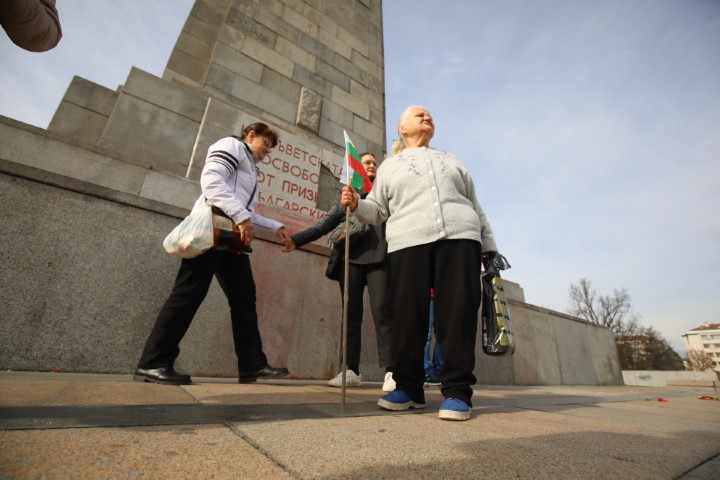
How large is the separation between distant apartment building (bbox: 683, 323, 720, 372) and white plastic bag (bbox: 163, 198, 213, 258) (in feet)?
378

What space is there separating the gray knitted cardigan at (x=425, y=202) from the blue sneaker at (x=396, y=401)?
0.81 meters

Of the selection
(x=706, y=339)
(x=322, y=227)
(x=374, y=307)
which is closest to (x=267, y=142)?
(x=322, y=227)

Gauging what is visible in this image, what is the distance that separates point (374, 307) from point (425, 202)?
3.67 ft

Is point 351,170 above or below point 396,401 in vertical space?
above

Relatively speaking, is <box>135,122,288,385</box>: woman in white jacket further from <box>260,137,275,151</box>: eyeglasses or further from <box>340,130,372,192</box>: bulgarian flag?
<box>340,130,372,192</box>: bulgarian flag

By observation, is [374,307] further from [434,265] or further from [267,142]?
[267,142]

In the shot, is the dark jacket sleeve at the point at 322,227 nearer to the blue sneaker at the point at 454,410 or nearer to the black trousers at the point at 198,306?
the black trousers at the point at 198,306

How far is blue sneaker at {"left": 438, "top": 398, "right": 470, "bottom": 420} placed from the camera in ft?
5.28

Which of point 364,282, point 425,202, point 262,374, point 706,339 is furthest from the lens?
point 706,339

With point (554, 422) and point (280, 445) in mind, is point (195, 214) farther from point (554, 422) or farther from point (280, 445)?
point (554, 422)

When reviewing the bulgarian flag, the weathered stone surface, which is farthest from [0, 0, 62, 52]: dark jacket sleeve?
the weathered stone surface

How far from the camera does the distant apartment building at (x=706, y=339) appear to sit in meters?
83.2

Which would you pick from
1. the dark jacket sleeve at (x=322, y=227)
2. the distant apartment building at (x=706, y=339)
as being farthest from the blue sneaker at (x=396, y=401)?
the distant apartment building at (x=706, y=339)

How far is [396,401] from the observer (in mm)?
1845
